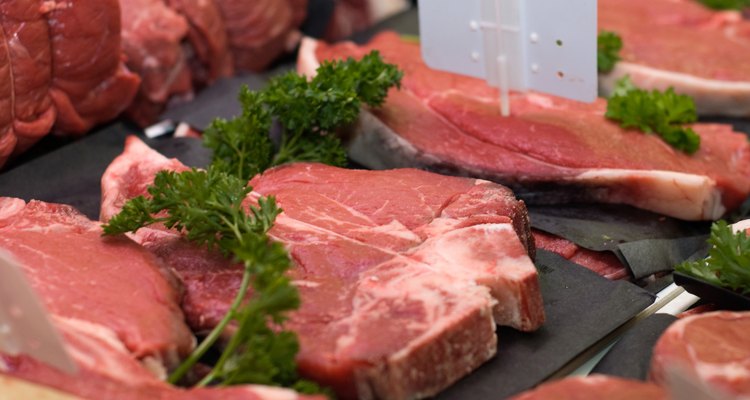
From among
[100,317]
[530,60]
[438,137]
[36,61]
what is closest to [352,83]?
[438,137]

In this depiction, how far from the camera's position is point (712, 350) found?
2027mm

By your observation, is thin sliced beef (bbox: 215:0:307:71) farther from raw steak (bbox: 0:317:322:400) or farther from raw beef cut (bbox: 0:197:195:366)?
raw steak (bbox: 0:317:322:400)

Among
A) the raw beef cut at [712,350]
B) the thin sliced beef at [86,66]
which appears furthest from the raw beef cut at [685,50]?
the thin sliced beef at [86,66]

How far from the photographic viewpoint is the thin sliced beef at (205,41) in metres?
3.65

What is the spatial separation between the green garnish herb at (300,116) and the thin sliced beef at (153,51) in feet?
2.35

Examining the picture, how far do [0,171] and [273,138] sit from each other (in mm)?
974

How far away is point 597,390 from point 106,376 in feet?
3.42

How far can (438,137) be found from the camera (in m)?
3.06

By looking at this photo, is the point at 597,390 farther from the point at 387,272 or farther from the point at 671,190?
the point at 671,190

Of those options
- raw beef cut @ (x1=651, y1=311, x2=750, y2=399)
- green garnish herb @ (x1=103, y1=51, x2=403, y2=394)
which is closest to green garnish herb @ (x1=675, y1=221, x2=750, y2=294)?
raw beef cut @ (x1=651, y1=311, x2=750, y2=399)

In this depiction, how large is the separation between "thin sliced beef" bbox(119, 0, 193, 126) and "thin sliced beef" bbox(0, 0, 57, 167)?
1.76 ft

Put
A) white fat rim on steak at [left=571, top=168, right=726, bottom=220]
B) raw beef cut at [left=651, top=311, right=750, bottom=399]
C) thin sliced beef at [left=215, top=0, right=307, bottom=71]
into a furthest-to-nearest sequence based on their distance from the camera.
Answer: thin sliced beef at [left=215, top=0, right=307, bottom=71], white fat rim on steak at [left=571, top=168, right=726, bottom=220], raw beef cut at [left=651, top=311, right=750, bottom=399]

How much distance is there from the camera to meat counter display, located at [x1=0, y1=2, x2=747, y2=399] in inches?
78.7

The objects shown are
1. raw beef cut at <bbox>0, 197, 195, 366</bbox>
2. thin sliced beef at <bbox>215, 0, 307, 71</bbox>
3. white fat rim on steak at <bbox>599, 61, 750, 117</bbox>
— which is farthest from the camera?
thin sliced beef at <bbox>215, 0, 307, 71</bbox>
